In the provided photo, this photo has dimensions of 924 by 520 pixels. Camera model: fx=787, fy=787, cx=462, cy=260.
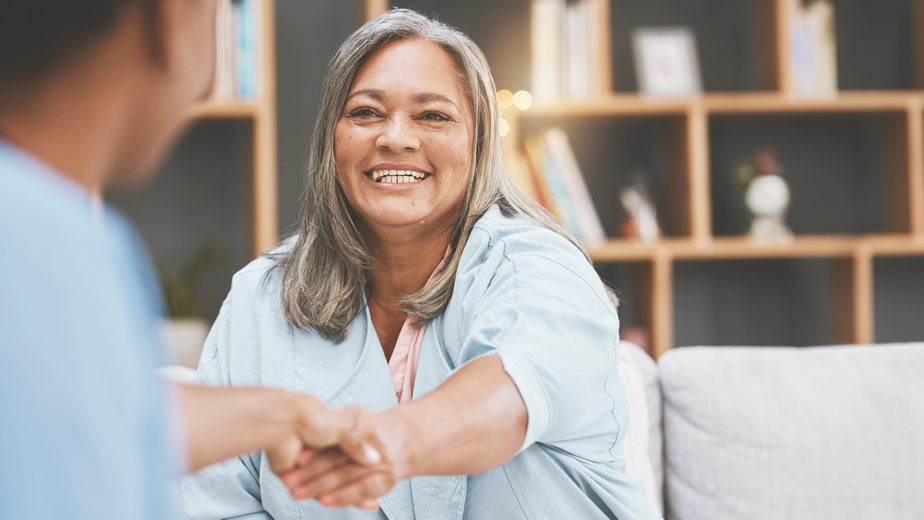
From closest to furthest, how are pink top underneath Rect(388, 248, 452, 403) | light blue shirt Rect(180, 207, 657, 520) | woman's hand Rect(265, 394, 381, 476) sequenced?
1. woman's hand Rect(265, 394, 381, 476)
2. light blue shirt Rect(180, 207, 657, 520)
3. pink top underneath Rect(388, 248, 452, 403)

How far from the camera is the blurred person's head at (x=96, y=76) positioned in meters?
0.40

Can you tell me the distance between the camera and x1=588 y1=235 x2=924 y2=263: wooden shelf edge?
7.89 ft

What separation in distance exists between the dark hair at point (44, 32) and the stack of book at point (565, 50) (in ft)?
6.78

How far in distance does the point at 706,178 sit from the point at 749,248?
0.83ft

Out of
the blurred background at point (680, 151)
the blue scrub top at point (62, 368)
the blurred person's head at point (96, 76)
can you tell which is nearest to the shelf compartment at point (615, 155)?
the blurred background at point (680, 151)

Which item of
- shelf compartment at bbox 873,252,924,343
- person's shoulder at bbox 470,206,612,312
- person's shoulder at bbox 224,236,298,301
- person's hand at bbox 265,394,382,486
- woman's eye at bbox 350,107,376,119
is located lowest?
shelf compartment at bbox 873,252,924,343

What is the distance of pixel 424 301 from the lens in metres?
1.18

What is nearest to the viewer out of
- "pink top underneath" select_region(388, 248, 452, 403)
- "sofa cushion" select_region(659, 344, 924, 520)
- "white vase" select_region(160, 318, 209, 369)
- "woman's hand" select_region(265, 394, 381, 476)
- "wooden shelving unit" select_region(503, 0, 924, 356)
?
"woman's hand" select_region(265, 394, 381, 476)

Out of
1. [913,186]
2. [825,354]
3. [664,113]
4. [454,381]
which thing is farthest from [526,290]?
[913,186]

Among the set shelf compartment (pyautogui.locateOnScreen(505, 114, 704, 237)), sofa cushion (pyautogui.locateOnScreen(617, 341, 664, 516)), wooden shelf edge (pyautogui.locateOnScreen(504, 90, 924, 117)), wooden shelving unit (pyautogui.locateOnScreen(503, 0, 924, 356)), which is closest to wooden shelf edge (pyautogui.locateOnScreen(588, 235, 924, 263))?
wooden shelving unit (pyautogui.locateOnScreen(503, 0, 924, 356))

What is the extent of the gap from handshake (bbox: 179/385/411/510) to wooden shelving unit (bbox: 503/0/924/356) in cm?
172

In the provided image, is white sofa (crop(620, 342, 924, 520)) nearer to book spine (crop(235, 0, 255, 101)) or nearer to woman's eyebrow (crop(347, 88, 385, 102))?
woman's eyebrow (crop(347, 88, 385, 102))

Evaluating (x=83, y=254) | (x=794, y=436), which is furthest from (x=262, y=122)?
(x=83, y=254)

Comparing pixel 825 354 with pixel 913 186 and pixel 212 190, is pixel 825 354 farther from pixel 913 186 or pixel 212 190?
pixel 212 190
